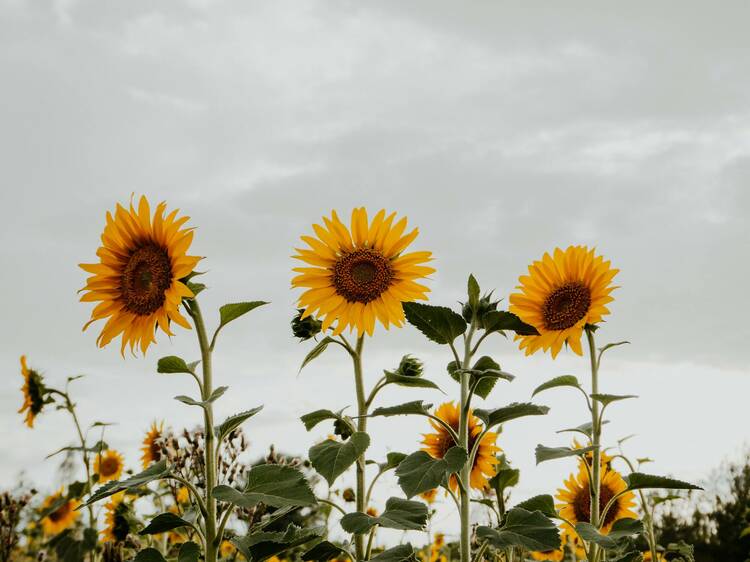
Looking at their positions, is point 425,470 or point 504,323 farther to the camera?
point 504,323

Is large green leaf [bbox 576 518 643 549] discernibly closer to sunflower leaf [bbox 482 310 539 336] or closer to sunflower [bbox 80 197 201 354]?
sunflower leaf [bbox 482 310 539 336]

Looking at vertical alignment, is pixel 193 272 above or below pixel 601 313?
below

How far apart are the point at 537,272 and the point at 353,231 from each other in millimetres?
912

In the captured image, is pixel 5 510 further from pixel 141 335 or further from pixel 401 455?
pixel 401 455

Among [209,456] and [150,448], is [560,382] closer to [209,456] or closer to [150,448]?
[209,456]

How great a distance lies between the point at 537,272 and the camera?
3.45 m

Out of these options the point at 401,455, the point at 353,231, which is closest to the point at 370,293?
the point at 353,231

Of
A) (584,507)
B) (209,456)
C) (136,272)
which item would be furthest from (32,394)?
(584,507)

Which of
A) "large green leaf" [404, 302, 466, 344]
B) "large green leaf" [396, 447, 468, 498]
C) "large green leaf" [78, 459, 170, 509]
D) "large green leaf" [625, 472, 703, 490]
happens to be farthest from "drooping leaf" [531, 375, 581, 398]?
"large green leaf" [78, 459, 170, 509]

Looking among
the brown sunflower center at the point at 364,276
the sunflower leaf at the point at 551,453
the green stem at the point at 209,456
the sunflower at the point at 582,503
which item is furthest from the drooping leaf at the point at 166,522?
the sunflower at the point at 582,503

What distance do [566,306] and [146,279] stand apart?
1.73 metres

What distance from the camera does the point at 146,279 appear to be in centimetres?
281

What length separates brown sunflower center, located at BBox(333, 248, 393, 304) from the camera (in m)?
3.04

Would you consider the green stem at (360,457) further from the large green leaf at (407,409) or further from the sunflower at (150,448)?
the sunflower at (150,448)
